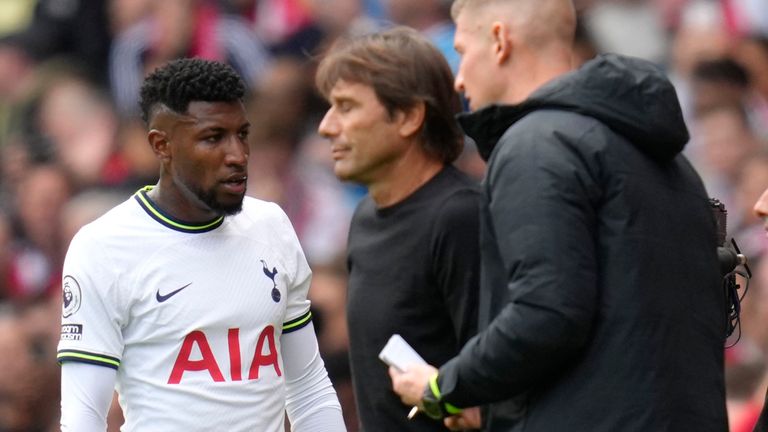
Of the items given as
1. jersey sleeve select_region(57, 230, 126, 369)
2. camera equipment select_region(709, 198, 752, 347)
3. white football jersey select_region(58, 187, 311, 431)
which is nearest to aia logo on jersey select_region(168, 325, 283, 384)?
white football jersey select_region(58, 187, 311, 431)

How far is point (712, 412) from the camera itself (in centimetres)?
316

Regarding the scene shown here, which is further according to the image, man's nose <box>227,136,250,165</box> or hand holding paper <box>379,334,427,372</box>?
man's nose <box>227,136,250,165</box>

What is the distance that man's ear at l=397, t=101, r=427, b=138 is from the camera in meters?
4.16

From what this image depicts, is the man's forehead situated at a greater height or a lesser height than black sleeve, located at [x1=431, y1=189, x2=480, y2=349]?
greater

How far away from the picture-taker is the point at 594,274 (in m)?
3.00

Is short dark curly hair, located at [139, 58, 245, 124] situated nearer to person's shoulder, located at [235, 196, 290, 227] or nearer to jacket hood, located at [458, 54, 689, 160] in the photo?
person's shoulder, located at [235, 196, 290, 227]

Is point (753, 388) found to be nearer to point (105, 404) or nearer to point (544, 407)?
point (544, 407)

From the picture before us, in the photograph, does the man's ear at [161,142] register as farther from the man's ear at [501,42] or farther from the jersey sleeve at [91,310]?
the man's ear at [501,42]

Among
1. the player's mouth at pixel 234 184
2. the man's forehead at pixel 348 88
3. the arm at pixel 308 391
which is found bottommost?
the arm at pixel 308 391

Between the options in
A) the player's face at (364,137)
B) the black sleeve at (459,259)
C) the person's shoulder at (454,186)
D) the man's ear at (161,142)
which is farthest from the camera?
the player's face at (364,137)

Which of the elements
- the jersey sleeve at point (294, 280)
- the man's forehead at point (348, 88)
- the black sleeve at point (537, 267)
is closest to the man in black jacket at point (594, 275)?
the black sleeve at point (537, 267)

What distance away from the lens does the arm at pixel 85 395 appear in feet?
10.8

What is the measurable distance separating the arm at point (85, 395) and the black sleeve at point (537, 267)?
33.8 inches

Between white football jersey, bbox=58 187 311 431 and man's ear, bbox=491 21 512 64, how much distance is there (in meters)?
0.81
